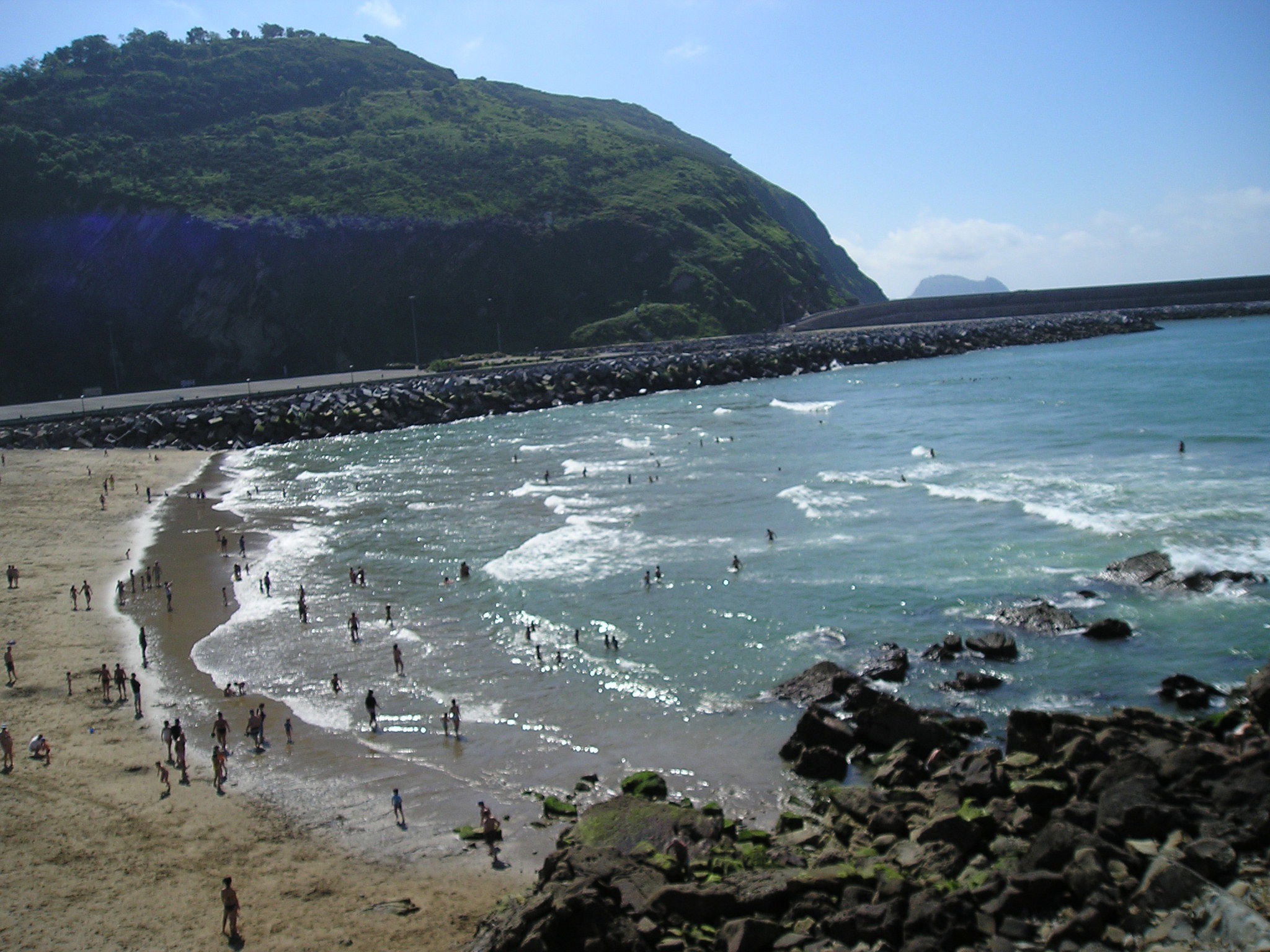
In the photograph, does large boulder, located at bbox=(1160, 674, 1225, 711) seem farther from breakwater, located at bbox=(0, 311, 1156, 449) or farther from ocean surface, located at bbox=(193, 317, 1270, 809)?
breakwater, located at bbox=(0, 311, 1156, 449)

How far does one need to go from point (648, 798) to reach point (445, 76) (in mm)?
201870

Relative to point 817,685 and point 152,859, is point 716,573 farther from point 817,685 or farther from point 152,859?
point 152,859

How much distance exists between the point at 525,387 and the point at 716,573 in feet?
181

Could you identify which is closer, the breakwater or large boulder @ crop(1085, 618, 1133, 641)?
large boulder @ crop(1085, 618, 1133, 641)

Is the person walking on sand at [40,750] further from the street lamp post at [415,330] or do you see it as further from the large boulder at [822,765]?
the street lamp post at [415,330]

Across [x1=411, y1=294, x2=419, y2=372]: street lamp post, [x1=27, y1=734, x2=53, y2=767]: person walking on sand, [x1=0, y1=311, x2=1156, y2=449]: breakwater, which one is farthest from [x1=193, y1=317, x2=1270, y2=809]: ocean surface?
[x1=411, y1=294, x2=419, y2=372]: street lamp post

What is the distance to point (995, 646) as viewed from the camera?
2156 centimetres

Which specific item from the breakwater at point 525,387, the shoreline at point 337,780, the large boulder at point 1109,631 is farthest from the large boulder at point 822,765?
the breakwater at point 525,387

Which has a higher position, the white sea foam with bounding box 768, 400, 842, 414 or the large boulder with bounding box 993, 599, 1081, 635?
the white sea foam with bounding box 768, 400, 842, 414

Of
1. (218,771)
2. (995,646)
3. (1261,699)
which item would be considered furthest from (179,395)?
(1261,699)

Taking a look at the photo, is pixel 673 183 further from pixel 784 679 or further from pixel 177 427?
pixel 784 679

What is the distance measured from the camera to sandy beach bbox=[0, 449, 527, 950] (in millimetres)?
13484

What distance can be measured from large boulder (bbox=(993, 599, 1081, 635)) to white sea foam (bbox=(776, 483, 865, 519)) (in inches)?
467

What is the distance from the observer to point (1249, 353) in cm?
8438
